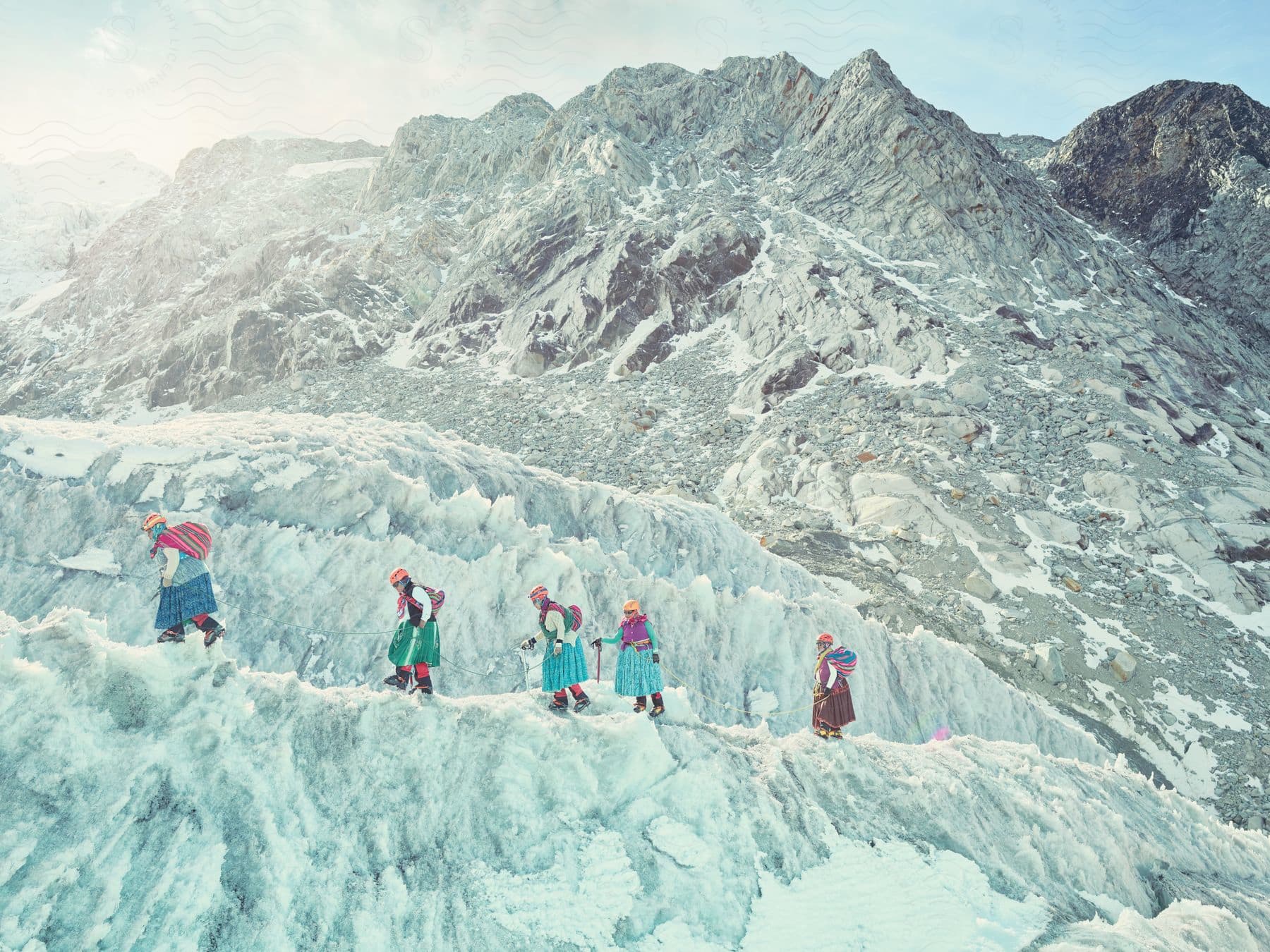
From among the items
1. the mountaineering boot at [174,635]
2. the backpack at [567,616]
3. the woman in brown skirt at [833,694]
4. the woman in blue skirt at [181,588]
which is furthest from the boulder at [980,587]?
the mountaineering boot at [174,635]

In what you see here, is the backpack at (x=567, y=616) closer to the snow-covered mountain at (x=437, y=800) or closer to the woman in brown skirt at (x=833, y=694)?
the snow-covered mountain at (x=437, y=800)

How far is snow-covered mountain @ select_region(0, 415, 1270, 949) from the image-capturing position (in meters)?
4.55

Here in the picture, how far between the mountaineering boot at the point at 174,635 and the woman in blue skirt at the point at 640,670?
13.7 ft

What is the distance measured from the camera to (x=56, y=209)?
12638 cm

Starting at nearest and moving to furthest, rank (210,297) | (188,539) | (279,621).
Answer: (188,539) < (279,621) < (210,297)

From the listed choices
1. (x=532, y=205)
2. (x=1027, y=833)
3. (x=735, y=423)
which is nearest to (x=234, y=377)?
(x=532, y=205)

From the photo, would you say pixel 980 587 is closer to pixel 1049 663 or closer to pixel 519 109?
pixel 1049 663

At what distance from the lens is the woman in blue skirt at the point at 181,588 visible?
6.40m

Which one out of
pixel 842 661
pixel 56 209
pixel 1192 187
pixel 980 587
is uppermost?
pixel 56 209

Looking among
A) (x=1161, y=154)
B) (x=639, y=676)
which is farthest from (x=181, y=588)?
(x=1161, y=154)

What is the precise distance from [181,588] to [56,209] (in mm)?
172813

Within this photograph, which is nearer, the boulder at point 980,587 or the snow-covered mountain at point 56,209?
the boulder at point 980,587

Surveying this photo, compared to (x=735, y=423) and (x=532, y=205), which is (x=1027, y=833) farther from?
(x=532, y=205)

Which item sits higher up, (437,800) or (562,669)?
(562,669)
